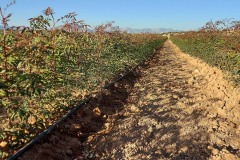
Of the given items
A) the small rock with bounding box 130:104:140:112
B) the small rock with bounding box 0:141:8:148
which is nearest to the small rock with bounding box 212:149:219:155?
the small rock with bounding box 130:104:140:112

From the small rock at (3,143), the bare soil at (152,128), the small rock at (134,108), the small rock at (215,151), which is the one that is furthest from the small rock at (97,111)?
the small rock at (215,151)

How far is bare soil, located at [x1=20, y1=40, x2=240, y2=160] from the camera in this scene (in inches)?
225

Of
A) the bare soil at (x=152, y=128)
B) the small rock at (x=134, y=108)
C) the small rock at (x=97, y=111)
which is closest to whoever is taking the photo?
the bare soil at (x=152, y=128)

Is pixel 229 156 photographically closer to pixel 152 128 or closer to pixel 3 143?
pixel 152 128

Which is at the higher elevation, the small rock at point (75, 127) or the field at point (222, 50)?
the field at point (222, 50)

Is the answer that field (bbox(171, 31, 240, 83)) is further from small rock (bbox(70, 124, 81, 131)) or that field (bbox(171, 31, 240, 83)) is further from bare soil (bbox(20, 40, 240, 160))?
small rock (bbox(70, 124, 81, 131))

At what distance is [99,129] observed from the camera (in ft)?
23.7

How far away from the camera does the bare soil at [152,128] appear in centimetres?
570

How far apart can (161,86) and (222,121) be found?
4.83 metres

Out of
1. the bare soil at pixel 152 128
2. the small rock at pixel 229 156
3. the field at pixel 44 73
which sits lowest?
the bare soil at pixel 152 128

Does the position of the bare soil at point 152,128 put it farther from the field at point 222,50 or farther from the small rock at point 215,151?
the field at point 222,50

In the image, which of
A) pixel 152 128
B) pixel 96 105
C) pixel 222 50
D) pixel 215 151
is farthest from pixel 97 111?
pixel 222 50

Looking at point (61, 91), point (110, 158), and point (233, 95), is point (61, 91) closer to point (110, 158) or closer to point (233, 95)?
point (110, 158)

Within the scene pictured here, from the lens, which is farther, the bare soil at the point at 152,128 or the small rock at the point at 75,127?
the small rock at the point at 75,127
